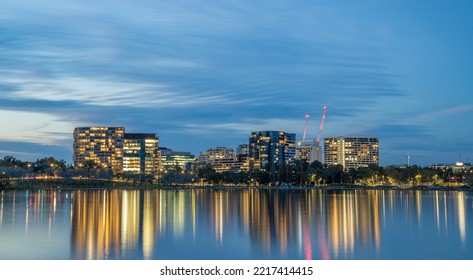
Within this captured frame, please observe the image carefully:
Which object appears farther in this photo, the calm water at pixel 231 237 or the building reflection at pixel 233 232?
the building reflection at pixel 233 232

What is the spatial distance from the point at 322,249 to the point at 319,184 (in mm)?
170234

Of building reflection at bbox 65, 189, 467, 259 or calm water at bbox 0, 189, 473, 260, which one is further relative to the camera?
building reflection at bbox 65, 189, 467, 259

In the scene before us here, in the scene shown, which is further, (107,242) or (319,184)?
(319,184)

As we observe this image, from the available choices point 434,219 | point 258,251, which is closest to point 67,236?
point 258,251

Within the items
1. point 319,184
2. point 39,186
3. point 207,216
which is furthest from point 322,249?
point 319,184

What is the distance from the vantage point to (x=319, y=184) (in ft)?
646

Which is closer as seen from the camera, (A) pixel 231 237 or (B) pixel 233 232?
(A) pixel 231 237

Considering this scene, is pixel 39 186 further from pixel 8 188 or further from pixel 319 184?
pixel 319 184

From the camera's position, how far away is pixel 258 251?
28.0 metres
